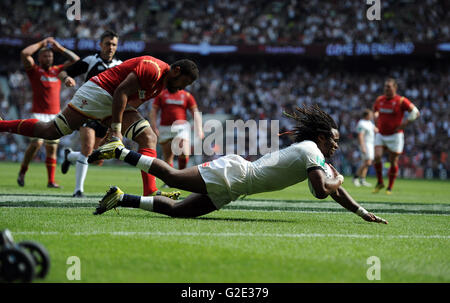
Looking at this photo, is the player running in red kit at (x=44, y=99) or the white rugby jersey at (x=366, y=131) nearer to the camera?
the player running in red kit at (x=44, y=99)

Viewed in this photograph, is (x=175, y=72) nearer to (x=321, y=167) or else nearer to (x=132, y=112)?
(x=132, y=112)

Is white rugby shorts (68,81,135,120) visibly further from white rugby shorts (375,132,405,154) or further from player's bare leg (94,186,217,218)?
white rugby shorts (375,132,405,154)

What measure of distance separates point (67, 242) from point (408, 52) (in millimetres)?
31087

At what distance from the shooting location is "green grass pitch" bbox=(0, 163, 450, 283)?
345cm

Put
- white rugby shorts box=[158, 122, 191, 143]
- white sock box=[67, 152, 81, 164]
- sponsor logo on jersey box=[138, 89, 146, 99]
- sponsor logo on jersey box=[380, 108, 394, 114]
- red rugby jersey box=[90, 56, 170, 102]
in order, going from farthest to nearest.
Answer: sponsor logo on jersey box=[380, 108, 394, 114] → white rugby shorts box=[158, 122, 191, 143] → white sock box=[67, 152, 81, 164] → sponsor logo on jersey box=[138, 89, 146, 99] → red rugby jersey box=[90, 56, 170, 102]

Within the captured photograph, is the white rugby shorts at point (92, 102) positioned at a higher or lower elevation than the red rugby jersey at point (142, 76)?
Answer: lower

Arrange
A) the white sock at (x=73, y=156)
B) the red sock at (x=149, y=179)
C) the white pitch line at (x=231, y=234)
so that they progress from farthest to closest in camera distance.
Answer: the white sock at (x=73, y=156) → the red sock at (x=149, y=179) → the white pitch line at (x=231, y=234)

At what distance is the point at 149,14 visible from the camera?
3872cm

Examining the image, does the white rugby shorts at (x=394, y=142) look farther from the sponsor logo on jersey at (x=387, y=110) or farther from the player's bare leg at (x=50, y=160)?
the player's bare leg at (x=50, y=160)

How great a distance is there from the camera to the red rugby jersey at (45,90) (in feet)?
39.1

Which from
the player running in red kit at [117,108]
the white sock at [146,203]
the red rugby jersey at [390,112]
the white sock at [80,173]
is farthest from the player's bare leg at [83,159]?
the red rugby jersey at [390,112]

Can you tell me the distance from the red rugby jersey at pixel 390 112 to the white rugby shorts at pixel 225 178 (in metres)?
9.14

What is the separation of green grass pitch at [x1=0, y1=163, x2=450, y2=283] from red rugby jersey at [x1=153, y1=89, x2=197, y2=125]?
706 cm

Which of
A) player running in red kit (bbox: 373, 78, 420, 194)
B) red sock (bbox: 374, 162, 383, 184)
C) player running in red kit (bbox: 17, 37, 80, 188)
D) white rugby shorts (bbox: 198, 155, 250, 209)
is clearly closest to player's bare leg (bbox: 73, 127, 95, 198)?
player running in red kit (bbox: 17, 37, 80, 188)
